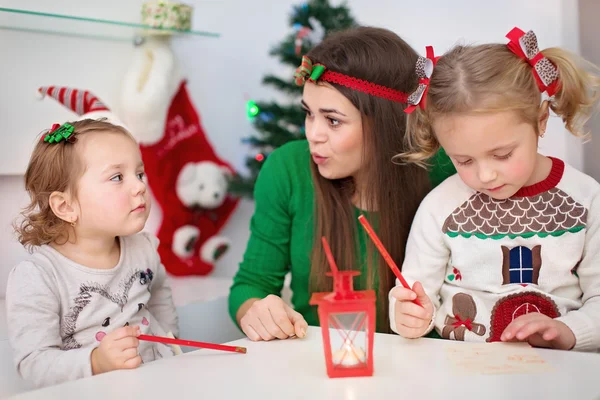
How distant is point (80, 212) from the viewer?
1.30 metres

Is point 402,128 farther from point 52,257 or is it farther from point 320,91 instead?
point 52,257

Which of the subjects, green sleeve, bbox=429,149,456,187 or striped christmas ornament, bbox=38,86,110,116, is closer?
green sleeve, bbox=429,149,456,187

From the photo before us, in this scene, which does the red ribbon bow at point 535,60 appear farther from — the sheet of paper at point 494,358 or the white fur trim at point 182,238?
the white fur trim at point 182,238

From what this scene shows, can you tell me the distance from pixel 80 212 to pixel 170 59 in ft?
3.77

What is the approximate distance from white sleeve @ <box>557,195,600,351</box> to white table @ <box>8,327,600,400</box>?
0.41ft

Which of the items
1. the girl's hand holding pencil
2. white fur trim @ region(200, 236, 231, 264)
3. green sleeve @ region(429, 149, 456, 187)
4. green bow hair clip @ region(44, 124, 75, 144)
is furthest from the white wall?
the girl's hand holding pencil

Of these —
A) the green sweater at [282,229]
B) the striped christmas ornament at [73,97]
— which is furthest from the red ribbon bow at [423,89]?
the striped christmas ornament at [73,97]

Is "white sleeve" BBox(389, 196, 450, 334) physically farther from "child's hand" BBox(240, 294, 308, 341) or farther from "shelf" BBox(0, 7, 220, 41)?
"shelf" BBox(0, 7, 220, 41)

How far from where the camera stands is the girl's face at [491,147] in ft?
3.75

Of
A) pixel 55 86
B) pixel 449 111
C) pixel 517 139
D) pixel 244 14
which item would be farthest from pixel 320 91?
pixel 244 14


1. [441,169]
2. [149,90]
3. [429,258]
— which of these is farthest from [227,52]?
[429,258]

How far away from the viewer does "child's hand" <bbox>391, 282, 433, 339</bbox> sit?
3.54 feet

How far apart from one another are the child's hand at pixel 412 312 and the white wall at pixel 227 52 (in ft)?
2.61

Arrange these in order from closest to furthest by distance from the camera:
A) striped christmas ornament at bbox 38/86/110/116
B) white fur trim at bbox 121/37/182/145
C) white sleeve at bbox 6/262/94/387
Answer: white sleeve at bbox 6/262/94/387 < striped christmas ornament at bbox 38/86/110/116 < white fur trim at bbox 121/37/182/145
